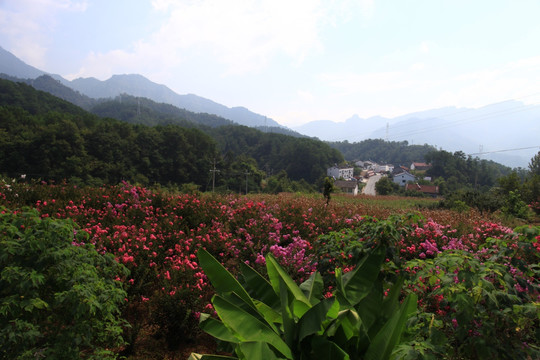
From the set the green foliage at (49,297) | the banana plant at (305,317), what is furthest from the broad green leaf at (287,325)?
the green foliage at (49,297)

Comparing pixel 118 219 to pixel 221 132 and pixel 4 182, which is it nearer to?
pixel 4 182

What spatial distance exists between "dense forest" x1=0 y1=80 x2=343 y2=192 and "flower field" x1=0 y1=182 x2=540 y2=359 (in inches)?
735

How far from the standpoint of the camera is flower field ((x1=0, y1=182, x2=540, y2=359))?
175cm

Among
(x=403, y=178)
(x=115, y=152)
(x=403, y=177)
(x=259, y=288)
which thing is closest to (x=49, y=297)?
(x=259, y=288)

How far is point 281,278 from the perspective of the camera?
6.63 feet

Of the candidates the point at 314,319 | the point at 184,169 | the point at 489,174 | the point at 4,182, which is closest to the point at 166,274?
the point at 314,319

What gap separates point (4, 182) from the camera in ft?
19.2

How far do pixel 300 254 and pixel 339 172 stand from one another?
96010mm

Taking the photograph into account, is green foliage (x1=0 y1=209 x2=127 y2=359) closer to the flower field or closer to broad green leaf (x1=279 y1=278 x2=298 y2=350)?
the flower field

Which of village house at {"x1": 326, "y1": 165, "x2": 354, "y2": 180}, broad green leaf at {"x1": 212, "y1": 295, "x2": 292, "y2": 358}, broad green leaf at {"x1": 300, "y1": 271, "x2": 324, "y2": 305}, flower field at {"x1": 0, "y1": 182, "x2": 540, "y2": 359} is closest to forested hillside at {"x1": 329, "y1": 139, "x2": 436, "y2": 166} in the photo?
village house at {"x1": 326, "y1": 165, "x2": 354, "y2": 180}

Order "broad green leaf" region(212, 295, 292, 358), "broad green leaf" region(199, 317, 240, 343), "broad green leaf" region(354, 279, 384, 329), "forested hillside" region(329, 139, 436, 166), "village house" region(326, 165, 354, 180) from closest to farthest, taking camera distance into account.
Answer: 1. "broad green leaf" region(212, 295, 292, 358)
2. "broad green leaf" region(199, 317, 240, 343)
3. "broad green leaf" region(354, 279, 384, 329)
4. "village house" region(326, 165, 354, 180)
5. "forested hillside" region(329, 139, 436, 166)

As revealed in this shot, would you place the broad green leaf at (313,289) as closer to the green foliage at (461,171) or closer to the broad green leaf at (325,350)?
the broad green leaf at (325,350)

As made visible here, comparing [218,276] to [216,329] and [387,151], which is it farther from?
[387,151]

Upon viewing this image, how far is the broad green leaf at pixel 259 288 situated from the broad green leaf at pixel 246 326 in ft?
1.59
